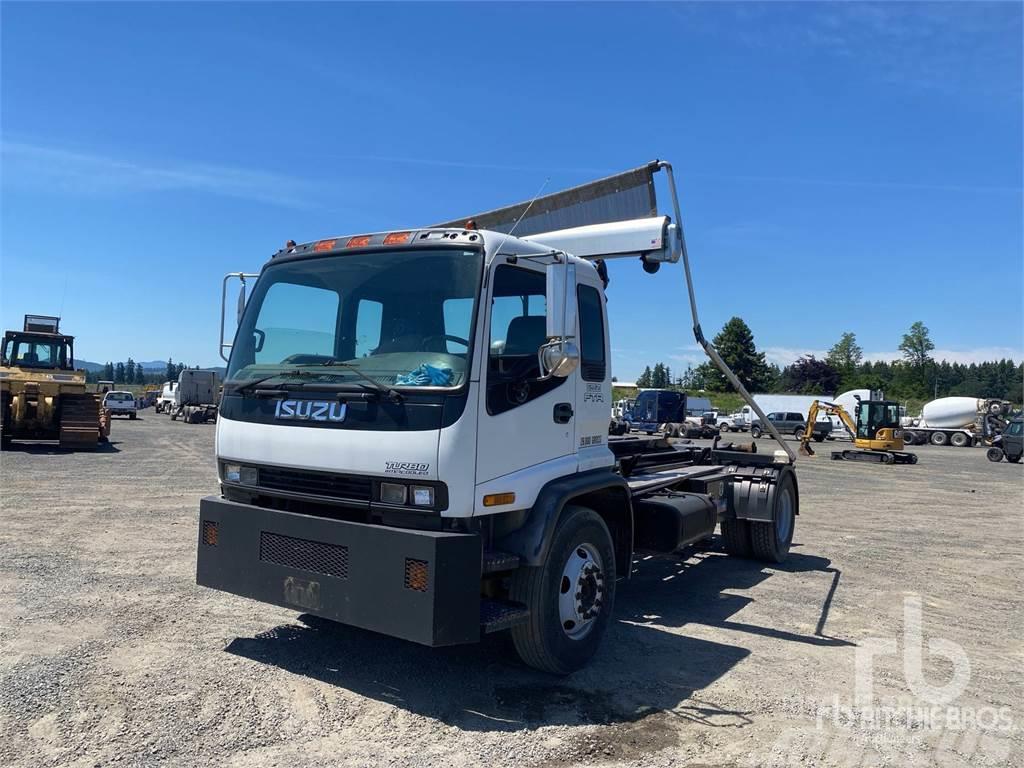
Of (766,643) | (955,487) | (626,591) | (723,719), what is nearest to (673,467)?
(626,591)

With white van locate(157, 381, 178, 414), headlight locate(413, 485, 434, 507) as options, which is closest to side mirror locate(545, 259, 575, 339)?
headlight locate(413, 485, 434, 507)

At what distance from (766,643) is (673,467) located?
268cm

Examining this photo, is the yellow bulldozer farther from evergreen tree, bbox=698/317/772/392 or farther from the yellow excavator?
evergreen tree, bbox=698/317/772/392

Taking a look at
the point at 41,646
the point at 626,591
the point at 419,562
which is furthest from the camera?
the point at 626,591

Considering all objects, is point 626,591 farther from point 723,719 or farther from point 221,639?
point 221,639

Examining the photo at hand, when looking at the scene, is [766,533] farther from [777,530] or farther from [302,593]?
[302,593]

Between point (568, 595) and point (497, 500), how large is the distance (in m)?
1.00

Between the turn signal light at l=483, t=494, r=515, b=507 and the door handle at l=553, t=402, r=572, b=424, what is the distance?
0.73 metres

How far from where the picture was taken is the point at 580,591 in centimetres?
533

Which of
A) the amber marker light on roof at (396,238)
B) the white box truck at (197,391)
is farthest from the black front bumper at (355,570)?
the white box truck at (197,391)

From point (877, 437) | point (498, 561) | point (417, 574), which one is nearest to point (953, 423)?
point (877, 437)

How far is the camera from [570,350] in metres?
4.62

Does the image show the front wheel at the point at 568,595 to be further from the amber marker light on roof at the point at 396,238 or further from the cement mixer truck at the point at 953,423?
the cement mixer truck at the point at 953,423

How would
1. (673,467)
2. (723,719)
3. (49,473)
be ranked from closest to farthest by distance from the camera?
1. (723,719)
2. (673,467)
3. (49,473)
